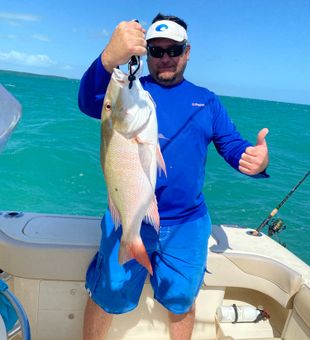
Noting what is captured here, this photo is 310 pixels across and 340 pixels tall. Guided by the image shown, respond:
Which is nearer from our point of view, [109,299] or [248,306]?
[109,299]

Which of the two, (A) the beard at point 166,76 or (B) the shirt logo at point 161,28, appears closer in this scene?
(B) the shirt logo at point 161,28

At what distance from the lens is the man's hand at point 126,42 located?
1.48m

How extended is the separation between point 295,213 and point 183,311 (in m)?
8.35

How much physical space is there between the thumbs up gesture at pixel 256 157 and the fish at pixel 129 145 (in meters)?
0.51

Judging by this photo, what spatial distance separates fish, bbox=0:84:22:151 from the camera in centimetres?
106

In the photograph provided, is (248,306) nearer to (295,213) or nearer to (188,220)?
(188,220)

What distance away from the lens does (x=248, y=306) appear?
294 centimetres

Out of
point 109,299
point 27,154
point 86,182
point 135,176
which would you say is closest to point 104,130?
point 135,176

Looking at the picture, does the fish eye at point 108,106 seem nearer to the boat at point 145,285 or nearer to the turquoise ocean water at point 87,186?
the boat at point 145,285

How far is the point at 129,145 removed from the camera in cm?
159

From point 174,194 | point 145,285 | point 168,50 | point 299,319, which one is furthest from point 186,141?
point 299,319

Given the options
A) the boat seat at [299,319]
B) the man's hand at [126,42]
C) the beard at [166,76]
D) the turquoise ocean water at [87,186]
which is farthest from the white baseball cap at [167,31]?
the turquoise ocean water at [87,186]

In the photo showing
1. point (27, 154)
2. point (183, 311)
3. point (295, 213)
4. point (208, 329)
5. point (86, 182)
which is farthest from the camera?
point (27, 154)

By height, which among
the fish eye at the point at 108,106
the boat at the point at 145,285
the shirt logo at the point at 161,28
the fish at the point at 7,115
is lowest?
the boat at the point at 145,285
